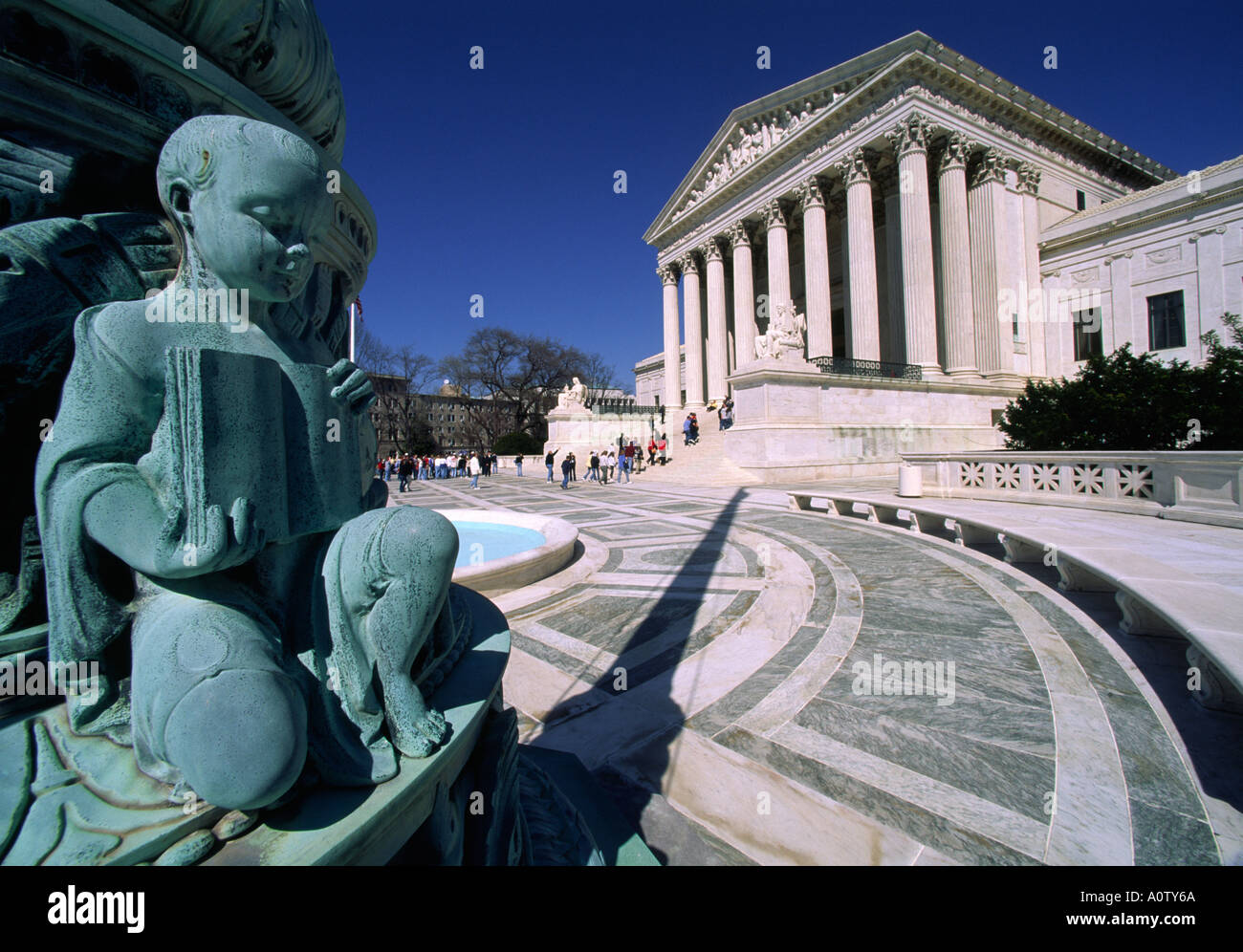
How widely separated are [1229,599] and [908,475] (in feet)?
29.5

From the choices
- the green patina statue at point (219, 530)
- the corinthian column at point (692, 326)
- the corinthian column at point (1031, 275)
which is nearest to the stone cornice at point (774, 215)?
the corinthian column at point (692, 326)

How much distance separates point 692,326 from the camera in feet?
118

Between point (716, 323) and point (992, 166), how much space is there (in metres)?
15.4

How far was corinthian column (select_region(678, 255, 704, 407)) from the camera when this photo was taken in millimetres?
35500

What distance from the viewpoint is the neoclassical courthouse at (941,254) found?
2188cm

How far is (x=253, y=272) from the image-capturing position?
4.54 ft

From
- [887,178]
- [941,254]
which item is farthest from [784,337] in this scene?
[887,178]

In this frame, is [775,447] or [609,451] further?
[609,451]

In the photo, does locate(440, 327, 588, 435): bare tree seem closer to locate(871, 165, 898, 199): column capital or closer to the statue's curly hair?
locate(871, 165, 898, 199): column capital

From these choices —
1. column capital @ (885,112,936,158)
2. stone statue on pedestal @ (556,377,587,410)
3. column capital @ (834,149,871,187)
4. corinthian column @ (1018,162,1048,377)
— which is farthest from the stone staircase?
corinthian column @ (1018,162,1048,377)

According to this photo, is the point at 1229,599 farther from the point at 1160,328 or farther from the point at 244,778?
the point at 1160,328

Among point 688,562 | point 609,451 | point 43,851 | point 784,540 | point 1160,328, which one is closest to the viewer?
point 43,851

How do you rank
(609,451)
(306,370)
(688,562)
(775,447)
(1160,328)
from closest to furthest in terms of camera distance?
(306,370) < (688,562) < (775,447) < (609,451) < (1160,328)

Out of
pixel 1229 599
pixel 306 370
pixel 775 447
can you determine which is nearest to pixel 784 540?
pixel 1229 599
